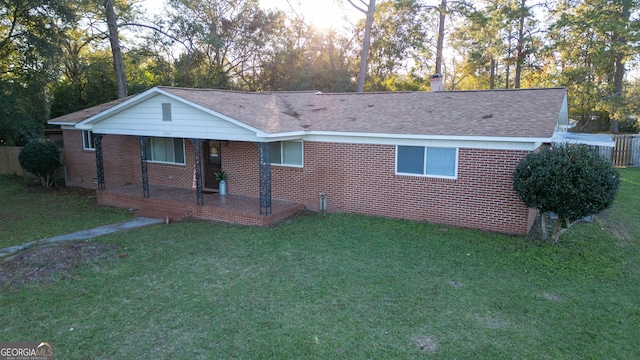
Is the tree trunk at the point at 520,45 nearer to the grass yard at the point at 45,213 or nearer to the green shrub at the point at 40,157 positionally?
the grass yard at the point at 45,213

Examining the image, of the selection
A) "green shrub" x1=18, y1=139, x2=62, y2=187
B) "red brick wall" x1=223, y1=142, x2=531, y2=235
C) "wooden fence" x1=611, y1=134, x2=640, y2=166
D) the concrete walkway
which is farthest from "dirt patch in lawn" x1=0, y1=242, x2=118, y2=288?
"wooden fence" x1=611, y1=134, x2=640, y2=166

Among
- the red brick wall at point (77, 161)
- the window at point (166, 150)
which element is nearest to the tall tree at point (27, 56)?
the red brick wall at point (77, 161)

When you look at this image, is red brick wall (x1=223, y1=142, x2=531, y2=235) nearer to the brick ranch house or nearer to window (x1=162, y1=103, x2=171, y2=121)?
the brick ranch house

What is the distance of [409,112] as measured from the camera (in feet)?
37.5

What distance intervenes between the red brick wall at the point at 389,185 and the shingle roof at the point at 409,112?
615 mm

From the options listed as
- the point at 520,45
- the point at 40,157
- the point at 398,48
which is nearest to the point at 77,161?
the point at 40,157

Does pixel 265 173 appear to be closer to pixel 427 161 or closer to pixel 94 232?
pixel 427 161

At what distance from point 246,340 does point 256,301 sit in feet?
3.49

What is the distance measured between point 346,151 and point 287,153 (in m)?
2.03

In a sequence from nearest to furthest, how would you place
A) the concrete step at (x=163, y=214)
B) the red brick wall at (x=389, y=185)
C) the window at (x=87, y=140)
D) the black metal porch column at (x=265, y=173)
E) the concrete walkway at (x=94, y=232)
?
the concrete walkway at (x=94, y=232)
the red brick wall at (x=389, y=185)
the black metal porch column at (x=265, y=173)
the concrete step at (x=163, y=214)
the window at (x=87, y=140)

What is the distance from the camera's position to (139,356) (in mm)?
4477

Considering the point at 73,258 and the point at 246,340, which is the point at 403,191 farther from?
the point at 73,258

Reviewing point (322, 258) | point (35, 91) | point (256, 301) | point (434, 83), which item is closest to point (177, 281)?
point (256, 301)

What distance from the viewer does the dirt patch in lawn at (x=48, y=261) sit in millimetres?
6562
